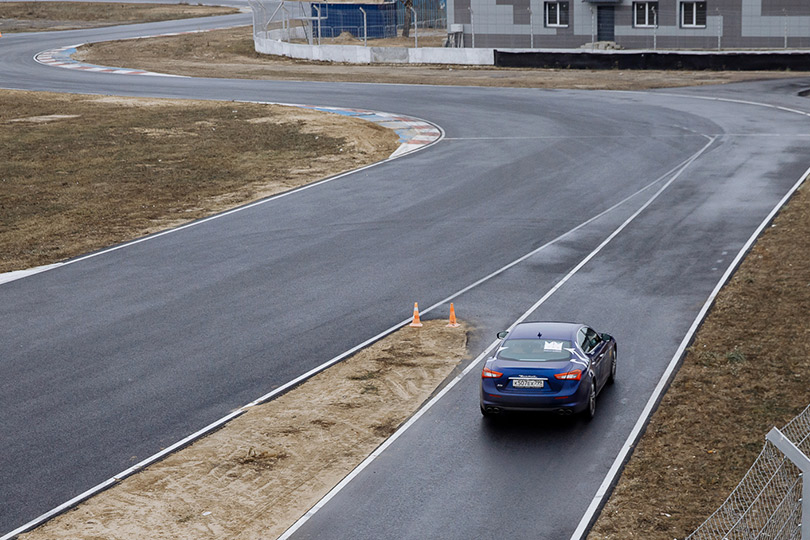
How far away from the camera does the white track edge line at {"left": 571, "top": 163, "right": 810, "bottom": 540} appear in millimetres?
11353

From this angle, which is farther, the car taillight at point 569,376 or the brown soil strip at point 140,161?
the brown soil strip at point 140,161

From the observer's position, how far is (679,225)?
80.6ft

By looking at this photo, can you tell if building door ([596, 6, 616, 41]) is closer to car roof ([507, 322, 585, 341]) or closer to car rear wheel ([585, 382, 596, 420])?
car roof ([507, 322, 585, 341])

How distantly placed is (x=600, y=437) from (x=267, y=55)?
186 ft

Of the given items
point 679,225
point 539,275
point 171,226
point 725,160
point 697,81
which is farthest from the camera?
point 697,81

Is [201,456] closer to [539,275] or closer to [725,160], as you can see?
[539,275]

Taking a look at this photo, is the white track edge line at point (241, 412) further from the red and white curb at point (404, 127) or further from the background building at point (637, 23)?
the background building at point (637, 23)

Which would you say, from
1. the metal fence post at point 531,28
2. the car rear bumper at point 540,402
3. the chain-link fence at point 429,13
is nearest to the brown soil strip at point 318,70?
the metal fence post at point 531,28

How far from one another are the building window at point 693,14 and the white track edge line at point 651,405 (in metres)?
37.3

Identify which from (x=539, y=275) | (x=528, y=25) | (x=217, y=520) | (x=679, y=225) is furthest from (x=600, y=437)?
(x=528, y=25)

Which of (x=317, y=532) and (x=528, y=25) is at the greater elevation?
(x=528, y=25)

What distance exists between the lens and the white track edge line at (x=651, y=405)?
11353 mm

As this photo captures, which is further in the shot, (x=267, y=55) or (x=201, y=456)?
(x=267, y=55)

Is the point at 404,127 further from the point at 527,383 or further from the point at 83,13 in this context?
the point at 83,13
